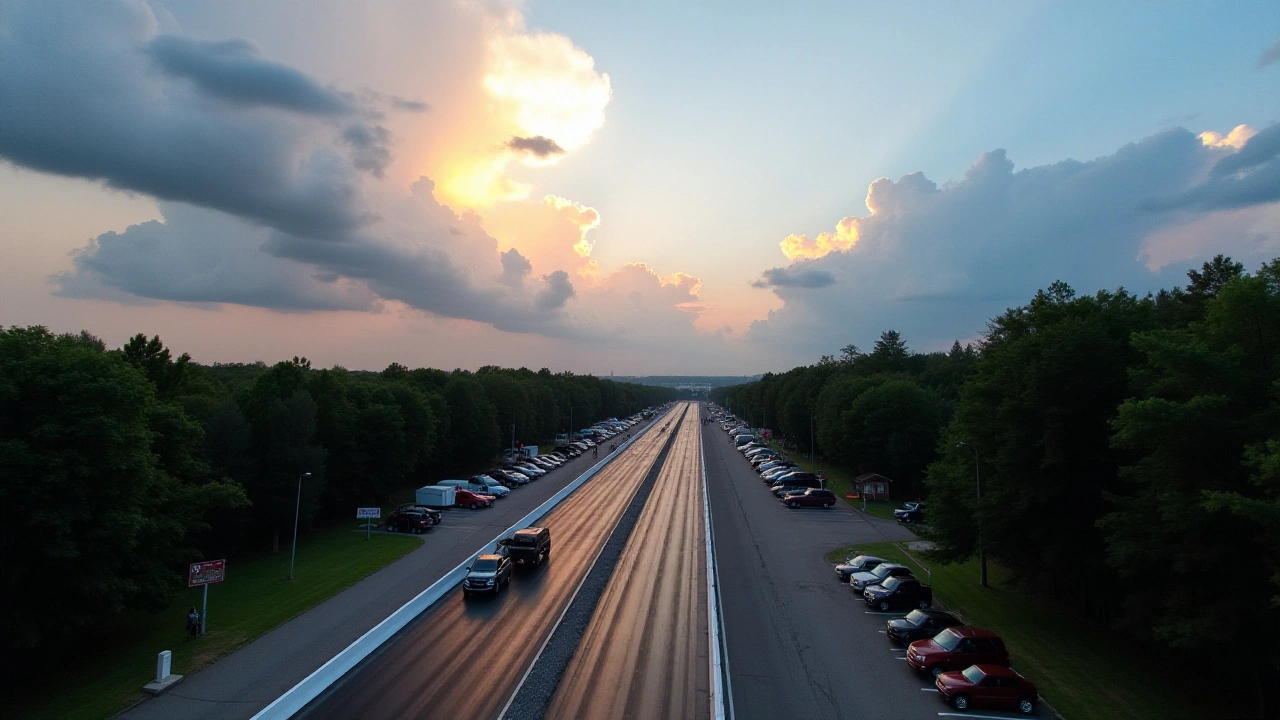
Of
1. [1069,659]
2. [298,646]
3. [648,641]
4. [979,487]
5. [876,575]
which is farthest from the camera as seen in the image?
[979,487]

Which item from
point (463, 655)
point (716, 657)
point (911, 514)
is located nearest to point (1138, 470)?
point (716, 657)

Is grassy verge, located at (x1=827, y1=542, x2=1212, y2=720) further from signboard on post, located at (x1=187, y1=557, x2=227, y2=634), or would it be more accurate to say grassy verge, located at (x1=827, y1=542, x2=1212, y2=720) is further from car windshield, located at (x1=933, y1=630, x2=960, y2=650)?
signboard on post, located at (x1=187, y1=557, x2=227, y2=634)

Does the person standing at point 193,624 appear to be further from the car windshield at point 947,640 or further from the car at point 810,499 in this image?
the car at point 810,499

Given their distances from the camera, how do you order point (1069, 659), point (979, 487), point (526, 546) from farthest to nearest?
point (526, 546)
point (979, 487)
point (1069, 659)

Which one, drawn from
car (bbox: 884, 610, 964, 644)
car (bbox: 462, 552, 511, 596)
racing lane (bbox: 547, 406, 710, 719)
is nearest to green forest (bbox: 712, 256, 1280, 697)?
car (bbox: 884, 610, 964, 644)

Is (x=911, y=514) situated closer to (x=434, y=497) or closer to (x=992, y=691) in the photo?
(x=992, y=691)

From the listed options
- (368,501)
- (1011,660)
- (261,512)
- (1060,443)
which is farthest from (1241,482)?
(368,501)
